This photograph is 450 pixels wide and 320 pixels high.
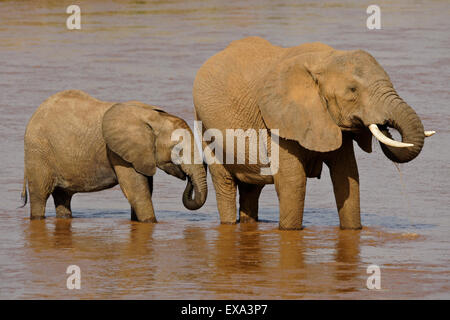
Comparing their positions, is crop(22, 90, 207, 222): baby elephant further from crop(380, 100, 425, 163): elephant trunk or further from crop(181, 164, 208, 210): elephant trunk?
crop(380, 100, 425, 163): elephant trunk

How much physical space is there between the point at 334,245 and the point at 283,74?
5.55 feet

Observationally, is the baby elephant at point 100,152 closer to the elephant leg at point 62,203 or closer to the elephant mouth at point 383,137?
the elephant leg at point 62,203

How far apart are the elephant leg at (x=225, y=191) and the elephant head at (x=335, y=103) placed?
1218mm

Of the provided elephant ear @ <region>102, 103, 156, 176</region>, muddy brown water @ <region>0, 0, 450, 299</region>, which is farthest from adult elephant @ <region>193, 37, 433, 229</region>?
elephant ear @ <region>102, 103, 156, 176</region>

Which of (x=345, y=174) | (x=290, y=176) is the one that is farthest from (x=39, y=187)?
(x=345, y=174)

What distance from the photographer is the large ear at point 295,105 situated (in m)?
13.9

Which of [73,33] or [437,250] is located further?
[73,33]

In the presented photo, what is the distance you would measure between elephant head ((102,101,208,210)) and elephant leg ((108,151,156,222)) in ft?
0.32

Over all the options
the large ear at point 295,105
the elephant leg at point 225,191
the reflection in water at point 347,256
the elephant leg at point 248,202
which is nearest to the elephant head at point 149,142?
the elephant leg at point 225,191

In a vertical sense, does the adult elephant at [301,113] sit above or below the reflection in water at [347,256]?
above

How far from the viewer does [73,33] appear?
30.9m

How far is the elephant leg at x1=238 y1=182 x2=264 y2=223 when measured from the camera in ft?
50.7
